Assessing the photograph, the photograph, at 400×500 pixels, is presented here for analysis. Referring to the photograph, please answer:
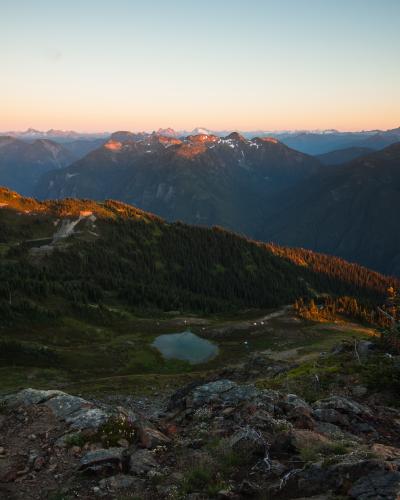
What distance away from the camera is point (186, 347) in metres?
93.1

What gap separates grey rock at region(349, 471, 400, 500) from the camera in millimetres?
11258

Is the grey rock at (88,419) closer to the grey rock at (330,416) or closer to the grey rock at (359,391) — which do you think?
the grey rock at (330,416)

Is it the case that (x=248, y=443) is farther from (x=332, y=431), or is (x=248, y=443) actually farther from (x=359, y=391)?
(x=359, y=391)

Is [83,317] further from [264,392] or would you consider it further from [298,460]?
[298,460]

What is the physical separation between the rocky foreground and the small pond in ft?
209

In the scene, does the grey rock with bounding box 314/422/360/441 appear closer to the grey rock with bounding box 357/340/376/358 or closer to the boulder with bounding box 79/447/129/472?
the boulder with bounding box 79/447/129/472

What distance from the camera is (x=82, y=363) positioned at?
2923 inches

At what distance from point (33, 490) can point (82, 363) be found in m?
61.0

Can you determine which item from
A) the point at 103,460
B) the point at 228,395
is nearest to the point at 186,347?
the point at 228,395

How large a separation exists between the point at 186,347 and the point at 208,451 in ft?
254

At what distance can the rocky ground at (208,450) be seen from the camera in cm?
1330

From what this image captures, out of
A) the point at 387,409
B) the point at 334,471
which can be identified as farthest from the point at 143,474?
the point at 387,409

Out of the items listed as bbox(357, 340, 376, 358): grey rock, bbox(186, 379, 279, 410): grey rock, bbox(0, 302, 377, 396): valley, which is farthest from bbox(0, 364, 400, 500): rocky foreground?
bbox(0, 302, 377, 396): valley

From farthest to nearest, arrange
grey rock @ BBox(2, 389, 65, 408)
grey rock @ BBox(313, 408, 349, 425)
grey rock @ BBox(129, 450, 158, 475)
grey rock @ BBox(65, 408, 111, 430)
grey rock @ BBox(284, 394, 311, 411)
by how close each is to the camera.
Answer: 1. grey rock @ BBox(2, 389, 65, 408)
2. grey rock @ BBox(284, 394, 311, 411)
3. grey rock @ BBox(65, 408, 111, 430)
4. grey rock @ BBox(313, 408, 349, 425)
5. grey rock @ BBox(129, 450, 158, 475)
